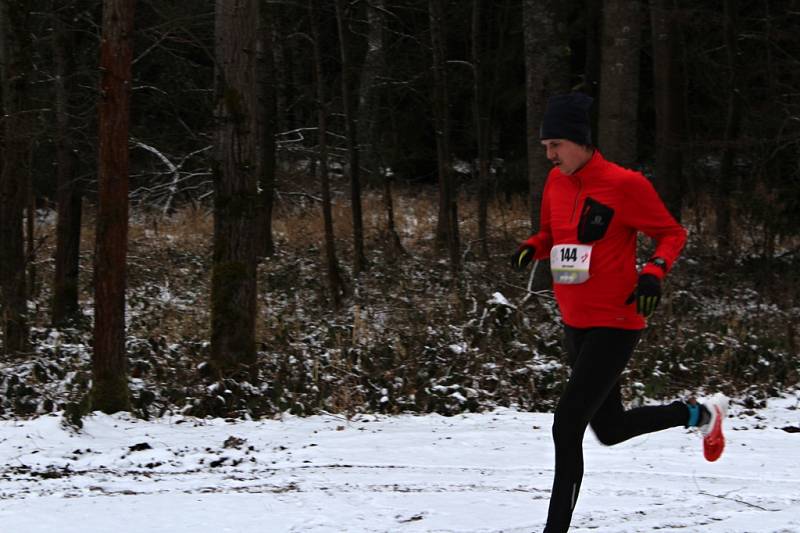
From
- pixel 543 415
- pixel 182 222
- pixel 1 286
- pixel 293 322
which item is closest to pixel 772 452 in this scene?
pixel 543 415

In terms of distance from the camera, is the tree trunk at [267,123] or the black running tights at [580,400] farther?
the tree trunk at [267,123]

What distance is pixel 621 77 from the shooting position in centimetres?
1077

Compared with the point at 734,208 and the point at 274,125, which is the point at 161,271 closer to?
the point at 274,125

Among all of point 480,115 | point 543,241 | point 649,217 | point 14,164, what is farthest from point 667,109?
point 649,217

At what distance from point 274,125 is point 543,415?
9892 millimetres

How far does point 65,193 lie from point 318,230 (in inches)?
291

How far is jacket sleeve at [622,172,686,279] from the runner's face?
25 centimetres

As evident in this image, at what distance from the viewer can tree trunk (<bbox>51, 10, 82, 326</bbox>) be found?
A: 432 inches

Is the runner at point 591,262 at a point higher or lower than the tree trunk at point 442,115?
lower

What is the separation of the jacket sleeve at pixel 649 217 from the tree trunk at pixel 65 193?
8359mm

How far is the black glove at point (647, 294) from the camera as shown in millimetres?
3811

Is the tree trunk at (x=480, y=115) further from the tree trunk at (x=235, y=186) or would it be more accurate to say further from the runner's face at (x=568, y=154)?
the runner's face at (x=568, y=154)

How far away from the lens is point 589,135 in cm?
413

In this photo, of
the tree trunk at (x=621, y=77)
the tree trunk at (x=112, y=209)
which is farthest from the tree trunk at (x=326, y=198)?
the tree trunk at (x=112, y=209)
